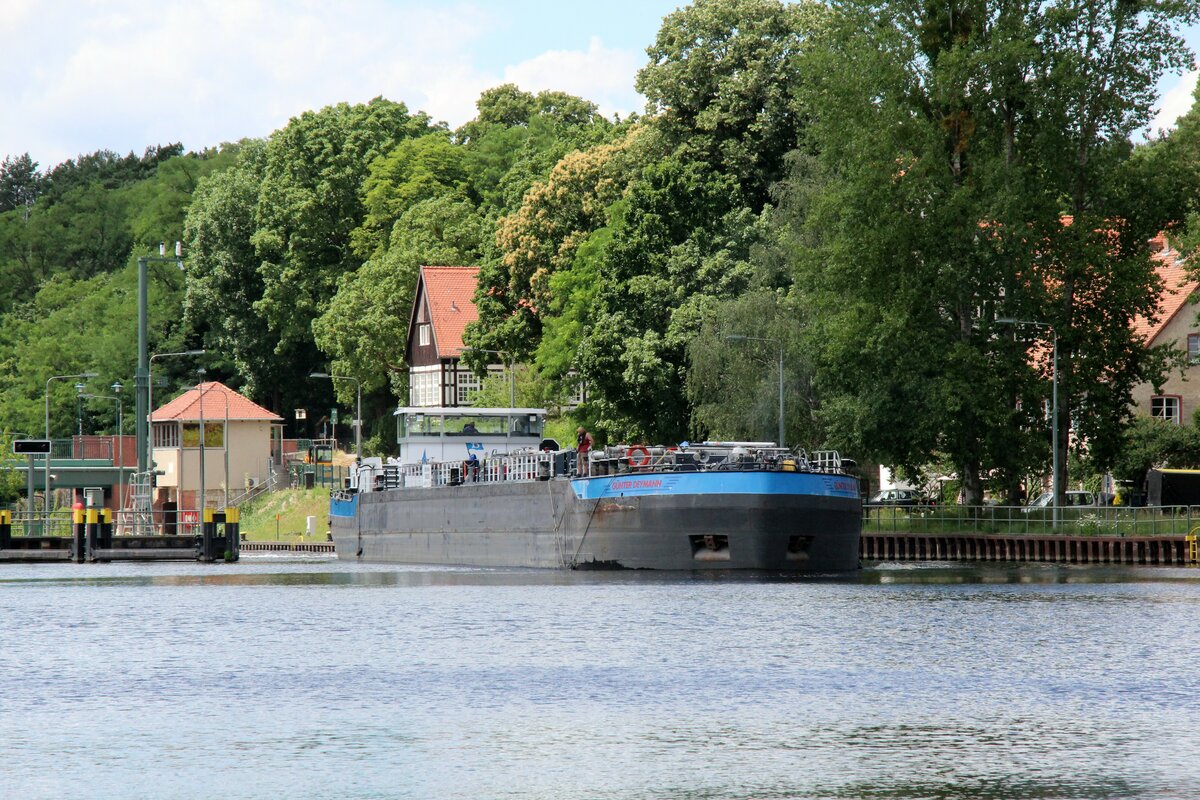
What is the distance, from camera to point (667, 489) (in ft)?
156

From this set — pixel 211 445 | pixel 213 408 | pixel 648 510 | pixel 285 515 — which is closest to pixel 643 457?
pixel 648 510

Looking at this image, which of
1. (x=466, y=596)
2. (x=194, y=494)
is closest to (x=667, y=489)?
(x=466, y=596)

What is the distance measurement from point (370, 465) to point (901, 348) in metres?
22.5

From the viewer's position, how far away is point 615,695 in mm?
24953

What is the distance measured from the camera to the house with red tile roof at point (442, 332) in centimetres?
10744

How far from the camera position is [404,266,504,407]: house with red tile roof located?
107438 millimetres

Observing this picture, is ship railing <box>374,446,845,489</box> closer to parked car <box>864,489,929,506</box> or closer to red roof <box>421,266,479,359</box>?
parked car <box>864,489,929,506</box>

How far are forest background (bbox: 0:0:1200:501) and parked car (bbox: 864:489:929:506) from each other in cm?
334

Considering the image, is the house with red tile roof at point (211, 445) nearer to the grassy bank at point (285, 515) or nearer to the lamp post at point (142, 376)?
the grassy bank at point (285, 515)

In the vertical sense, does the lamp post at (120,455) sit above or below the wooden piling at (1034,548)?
above

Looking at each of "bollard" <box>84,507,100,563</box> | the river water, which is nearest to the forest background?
the river water

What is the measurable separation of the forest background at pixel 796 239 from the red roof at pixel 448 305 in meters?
2.25

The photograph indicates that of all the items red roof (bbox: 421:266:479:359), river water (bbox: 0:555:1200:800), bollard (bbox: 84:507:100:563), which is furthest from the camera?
red roof (bbox: 421:266:479:359)

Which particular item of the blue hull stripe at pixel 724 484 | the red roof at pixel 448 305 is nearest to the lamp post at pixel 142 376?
the blue hull stripe at pixel 724 484
